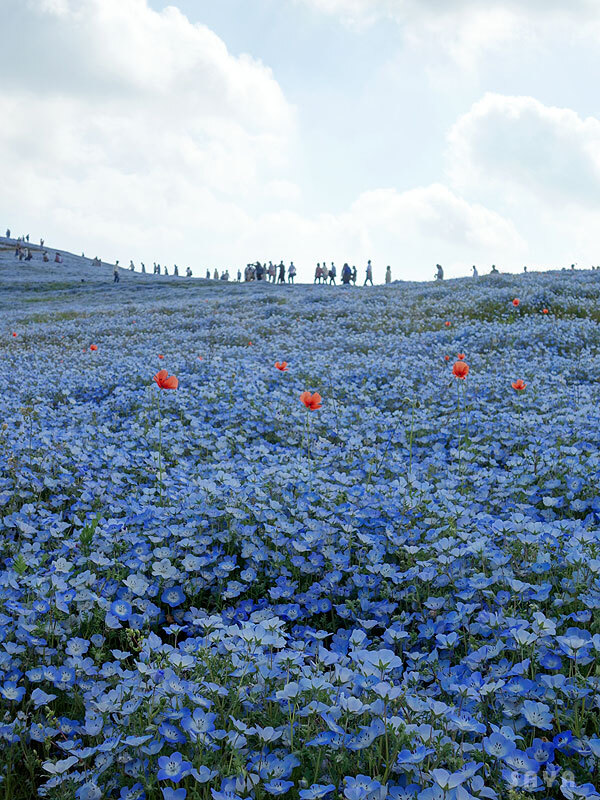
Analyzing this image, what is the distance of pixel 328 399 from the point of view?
30.0 feet

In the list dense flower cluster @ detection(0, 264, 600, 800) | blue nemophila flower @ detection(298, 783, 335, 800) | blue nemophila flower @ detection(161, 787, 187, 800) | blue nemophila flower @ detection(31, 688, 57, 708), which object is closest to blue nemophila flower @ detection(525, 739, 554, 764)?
dense flower cluster @ detection(0, 264, 600, 800)

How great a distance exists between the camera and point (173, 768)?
2.18 m

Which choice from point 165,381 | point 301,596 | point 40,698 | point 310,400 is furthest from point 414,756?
point 165,381

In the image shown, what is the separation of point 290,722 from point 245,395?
677 cm

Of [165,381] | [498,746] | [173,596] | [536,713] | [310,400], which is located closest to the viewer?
[498,746]

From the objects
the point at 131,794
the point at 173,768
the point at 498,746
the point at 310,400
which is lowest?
the point at 131,794

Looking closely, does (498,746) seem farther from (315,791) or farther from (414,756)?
(315,791)

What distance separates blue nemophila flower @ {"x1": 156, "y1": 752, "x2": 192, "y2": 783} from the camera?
2137 millimetres

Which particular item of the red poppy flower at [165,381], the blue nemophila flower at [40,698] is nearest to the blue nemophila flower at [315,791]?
A: the blue nemophila flower at [40,698]

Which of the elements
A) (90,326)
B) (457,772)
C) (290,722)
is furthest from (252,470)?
(90,326)

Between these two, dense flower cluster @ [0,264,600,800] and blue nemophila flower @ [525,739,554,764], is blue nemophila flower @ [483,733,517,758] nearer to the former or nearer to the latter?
dense flower cluster @ [0,264,600,800]

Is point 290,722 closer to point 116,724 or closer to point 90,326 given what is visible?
point 116,724

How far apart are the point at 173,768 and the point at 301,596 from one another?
1734mm

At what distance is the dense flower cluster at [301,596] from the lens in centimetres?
228
